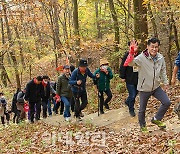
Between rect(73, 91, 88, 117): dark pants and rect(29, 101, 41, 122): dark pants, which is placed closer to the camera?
rect(73, 91, 88, 117): dark pants

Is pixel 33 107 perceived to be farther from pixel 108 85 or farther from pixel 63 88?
pixel 108 85

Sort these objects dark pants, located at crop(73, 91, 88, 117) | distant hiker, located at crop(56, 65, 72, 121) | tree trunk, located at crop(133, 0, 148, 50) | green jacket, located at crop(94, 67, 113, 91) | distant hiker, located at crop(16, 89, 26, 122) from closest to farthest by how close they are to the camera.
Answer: dark pants, located at crop(73, 91, 88, 117)
green jacket, located at crop(94, 67, 113, 91)
distant hiker, located at crop(56, 65, 72, 121)
tree trunk, located at crop(133, 0, 148, 50)
distant hiker, located at crop(16, 89, 26, 122)

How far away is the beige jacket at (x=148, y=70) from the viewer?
673cm

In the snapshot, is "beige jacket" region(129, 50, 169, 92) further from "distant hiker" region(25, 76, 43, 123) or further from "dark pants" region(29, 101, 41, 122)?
"dark pants" region(29, 101, 41, 122)

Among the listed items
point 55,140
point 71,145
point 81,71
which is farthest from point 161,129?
point 81,71

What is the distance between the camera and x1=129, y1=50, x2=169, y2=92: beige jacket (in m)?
6.73

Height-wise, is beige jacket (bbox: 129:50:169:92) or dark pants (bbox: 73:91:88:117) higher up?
beige jacket (bbox: 129:50:169:92)

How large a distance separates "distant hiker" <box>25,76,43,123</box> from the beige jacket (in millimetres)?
6015

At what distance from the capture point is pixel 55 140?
8.32m

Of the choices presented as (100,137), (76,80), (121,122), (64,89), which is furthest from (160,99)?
(64,89)

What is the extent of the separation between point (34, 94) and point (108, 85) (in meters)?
3.20

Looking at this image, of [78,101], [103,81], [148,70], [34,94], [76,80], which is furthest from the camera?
[34,94]

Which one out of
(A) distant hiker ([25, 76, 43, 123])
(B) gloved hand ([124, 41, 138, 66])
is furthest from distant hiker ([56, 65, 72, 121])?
(B) gloved hand ([124, 41, 138, 66])

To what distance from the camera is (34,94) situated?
12062mm
